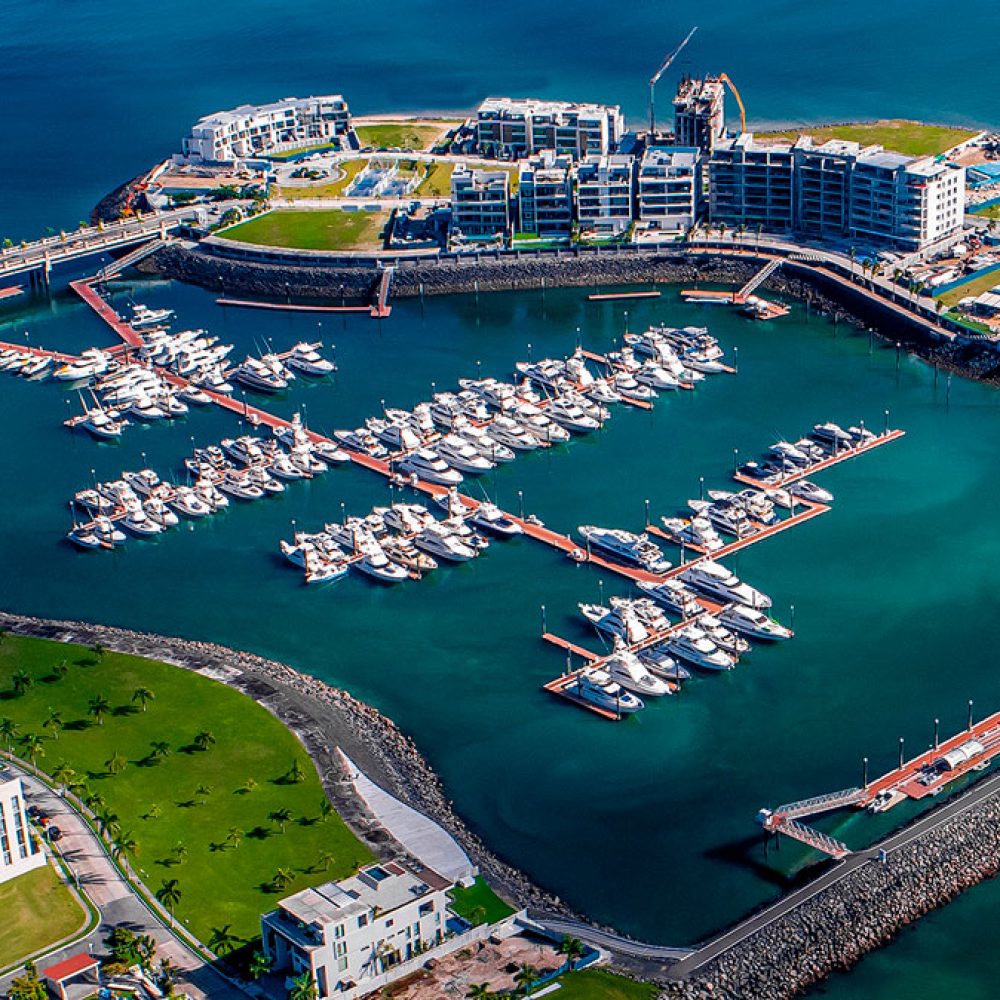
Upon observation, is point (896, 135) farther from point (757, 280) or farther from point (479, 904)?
point (479, 904)

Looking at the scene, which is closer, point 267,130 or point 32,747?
point 32,747

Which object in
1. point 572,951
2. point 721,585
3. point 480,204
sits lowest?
point 572,951

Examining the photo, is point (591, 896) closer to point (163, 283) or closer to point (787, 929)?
point (787, 929)

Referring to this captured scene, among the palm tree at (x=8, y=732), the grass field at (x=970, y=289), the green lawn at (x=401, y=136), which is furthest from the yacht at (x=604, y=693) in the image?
the green lawn at (x=401, y=136)

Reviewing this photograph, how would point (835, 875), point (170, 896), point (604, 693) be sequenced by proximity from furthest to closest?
1. point (604, 693)
2. point (835, 875)
3. point (170, 896)

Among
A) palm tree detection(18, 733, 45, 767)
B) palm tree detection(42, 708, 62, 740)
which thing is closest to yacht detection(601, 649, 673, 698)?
palm tree detection(42, 708, 62, 740)

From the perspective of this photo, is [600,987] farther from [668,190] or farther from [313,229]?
[313,229]

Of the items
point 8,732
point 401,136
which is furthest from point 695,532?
point 401,136

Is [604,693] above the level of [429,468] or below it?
below

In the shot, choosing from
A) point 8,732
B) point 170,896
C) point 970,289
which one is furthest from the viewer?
point 970,289
